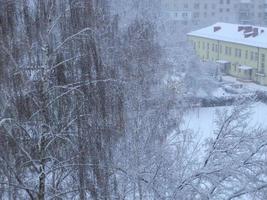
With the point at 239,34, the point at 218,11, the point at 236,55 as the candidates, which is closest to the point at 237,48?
the point at 236,55

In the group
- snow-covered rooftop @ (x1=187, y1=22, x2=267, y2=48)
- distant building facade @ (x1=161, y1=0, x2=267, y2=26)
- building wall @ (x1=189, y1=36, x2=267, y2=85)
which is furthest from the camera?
distant building facade @ (x1=161, y1=0, x2=267, y2=26)

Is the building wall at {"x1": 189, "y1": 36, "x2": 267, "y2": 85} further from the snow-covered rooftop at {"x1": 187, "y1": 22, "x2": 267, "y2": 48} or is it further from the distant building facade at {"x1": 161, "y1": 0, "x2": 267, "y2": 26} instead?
the distant building facade at {"x1": 161, "y1": 0, "x2": 267, "y2": 26}

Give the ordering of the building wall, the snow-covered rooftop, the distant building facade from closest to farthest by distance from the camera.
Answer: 1. the building wall
2. the snow-covered rooftop
3. the distant building facade

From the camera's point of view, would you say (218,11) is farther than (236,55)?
Yes

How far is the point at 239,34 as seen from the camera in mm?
34625

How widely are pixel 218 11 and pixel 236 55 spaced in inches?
706

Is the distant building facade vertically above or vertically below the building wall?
above

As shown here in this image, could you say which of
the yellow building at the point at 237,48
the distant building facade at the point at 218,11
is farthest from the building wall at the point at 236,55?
the distant building facade at the point at 218,11

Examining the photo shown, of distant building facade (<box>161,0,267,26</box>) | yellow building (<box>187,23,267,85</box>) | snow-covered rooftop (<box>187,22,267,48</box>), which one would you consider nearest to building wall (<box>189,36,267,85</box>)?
yellow building (<box>187,23,267,85</box>)

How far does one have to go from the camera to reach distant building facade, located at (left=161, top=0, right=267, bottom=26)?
1966 inches

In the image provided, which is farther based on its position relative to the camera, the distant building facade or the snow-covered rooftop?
the distant building facade

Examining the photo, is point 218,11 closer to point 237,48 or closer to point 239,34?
point 239,34

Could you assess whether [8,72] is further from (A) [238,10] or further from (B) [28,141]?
(A) [238,10]

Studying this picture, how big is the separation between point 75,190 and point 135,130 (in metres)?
3.87
